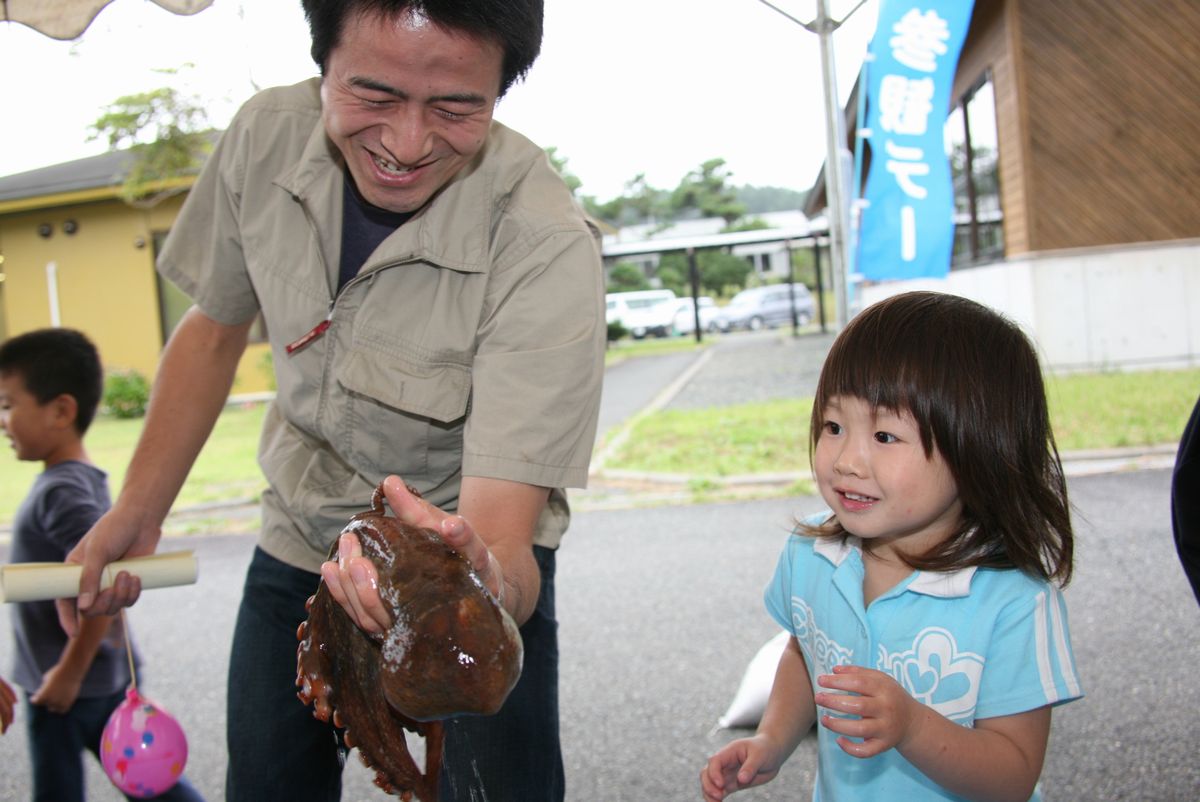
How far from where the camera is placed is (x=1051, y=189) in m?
12.8

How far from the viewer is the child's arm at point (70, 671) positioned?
2.97 meters

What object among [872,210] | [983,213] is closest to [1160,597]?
[872,210]

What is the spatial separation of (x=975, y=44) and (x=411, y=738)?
14.1 metres

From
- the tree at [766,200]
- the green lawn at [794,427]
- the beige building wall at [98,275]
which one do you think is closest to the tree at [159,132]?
the beige building wall at [98,275]

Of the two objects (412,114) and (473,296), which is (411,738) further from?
(412,114)

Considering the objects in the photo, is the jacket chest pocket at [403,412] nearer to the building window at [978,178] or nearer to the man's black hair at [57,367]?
the man's black hair at [57,367]

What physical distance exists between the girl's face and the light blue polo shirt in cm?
15

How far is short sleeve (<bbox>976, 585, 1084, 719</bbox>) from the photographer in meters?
1.70

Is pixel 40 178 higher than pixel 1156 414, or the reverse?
pixel 40 178

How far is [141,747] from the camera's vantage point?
8.45 feet

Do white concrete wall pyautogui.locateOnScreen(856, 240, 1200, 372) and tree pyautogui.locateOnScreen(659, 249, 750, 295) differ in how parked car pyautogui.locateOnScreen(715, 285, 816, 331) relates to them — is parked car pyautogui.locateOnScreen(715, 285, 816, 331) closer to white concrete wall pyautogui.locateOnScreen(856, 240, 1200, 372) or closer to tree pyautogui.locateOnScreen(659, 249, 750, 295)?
tree pyautogui.locateOnScreen(659, 249, 750, 295)

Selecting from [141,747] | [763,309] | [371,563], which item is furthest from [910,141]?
[763,309]

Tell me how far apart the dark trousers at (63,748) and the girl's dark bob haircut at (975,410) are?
2414 mm

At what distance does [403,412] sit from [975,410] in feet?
3.52
